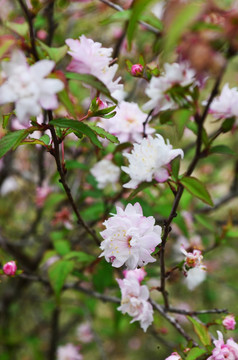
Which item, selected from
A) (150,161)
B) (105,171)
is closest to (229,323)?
(150,161)

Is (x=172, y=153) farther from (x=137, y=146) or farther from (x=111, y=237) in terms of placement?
(x=111, y=237)

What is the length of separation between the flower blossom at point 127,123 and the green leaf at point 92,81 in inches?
17.9

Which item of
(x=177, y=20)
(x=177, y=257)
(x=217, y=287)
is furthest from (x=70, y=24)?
(x=217, y=287)

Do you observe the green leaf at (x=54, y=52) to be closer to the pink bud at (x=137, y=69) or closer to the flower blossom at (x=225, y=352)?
the pink bud at (x=137, y=69)

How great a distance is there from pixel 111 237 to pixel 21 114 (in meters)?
0.37

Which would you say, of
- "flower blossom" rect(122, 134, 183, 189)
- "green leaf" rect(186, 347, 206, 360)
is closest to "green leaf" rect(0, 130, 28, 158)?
"flower blossom" rect(122, 134, 183, 189)

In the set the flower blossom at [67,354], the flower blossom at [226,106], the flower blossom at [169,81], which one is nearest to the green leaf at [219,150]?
the flower blossom at [226,106]

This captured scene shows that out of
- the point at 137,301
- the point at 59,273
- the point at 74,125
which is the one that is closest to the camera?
the point at 74,125

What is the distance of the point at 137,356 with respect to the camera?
Answer: 340cm

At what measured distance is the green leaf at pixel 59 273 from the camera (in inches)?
51.5

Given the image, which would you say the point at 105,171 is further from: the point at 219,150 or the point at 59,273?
the point at 219,150

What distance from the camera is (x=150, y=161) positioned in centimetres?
91

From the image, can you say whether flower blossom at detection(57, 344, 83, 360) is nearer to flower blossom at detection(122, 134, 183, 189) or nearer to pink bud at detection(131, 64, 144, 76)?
flower blossom at detection(122, 134, 183, 189)

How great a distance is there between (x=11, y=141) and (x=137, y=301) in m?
0.55
